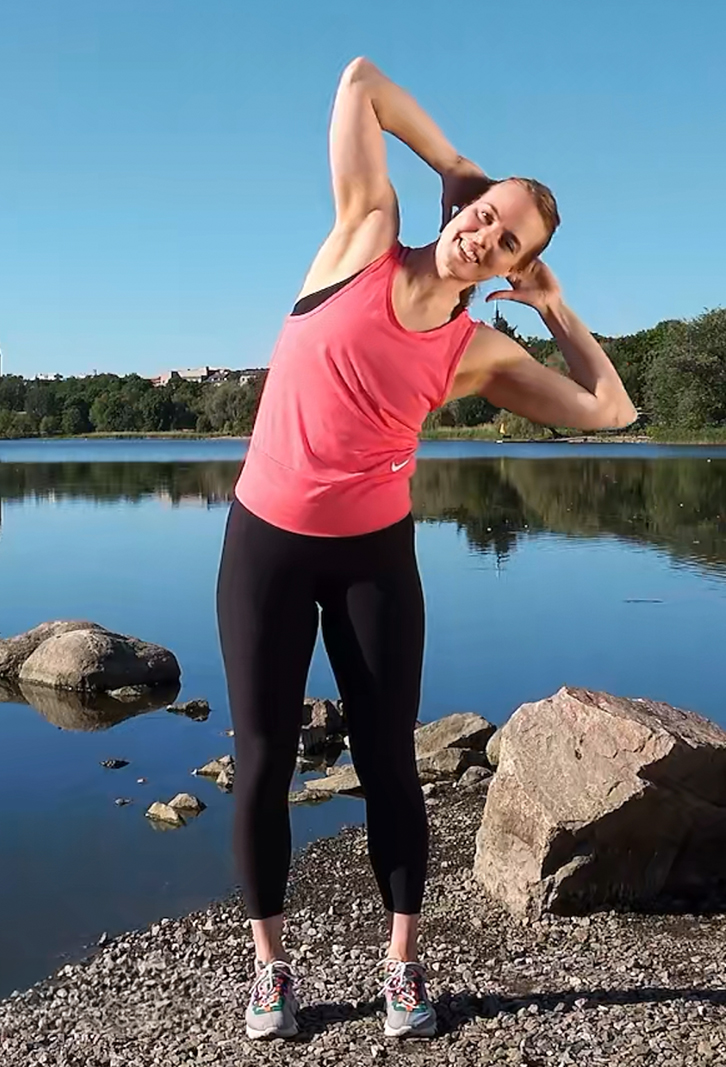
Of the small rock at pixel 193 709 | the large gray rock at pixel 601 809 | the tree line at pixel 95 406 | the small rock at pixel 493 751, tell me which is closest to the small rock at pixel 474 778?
the small rock at pixel 493 751

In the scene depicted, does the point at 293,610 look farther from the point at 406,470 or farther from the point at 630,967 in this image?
the point at 630,967

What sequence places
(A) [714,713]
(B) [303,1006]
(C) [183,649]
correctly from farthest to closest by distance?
1. (C) [183,649]
2. (A) [714,713]
3. (B) [303,1006]

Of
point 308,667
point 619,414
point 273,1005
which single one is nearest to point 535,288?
point 619,414

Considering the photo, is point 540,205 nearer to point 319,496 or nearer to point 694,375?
point 319,496

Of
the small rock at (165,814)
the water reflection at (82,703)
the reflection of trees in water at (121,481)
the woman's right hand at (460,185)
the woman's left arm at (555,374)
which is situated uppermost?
the woman's right hand at (460,185)

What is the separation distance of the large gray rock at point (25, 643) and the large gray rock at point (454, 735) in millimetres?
4333

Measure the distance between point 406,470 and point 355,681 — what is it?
0.60 meters

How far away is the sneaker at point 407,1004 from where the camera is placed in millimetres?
3312

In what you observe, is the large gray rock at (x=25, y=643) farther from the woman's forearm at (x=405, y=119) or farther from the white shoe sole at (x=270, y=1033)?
the woman's forearm at (x=405, y=119)

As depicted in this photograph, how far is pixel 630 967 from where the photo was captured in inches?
156

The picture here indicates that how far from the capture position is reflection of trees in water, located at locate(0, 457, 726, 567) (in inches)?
952

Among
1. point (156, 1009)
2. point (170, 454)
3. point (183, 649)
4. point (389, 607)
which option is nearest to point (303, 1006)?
point (156, 1009)

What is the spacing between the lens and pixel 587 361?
3123 mm

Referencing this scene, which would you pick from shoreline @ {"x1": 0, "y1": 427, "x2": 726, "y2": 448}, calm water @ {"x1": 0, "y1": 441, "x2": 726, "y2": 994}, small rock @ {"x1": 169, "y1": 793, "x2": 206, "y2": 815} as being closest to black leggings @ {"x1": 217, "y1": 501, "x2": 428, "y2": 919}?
calm water @ {"x1": 0, "y1": 441, "x2": 726, "y2": 994}
